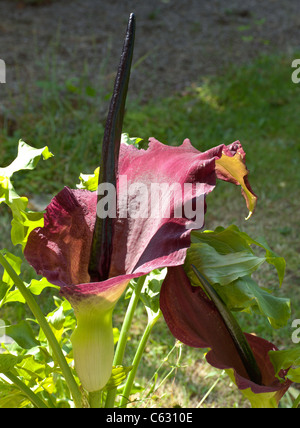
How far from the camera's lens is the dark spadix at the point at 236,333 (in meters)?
0.62

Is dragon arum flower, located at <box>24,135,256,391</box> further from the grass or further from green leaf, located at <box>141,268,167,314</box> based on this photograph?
the grass

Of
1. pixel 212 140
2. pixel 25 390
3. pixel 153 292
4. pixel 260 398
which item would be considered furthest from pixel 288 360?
pixel 212 140

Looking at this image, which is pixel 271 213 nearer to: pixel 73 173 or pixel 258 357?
pixel 73 173

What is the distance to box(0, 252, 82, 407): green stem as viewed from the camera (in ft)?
2.10

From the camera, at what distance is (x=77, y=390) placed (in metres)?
0.68

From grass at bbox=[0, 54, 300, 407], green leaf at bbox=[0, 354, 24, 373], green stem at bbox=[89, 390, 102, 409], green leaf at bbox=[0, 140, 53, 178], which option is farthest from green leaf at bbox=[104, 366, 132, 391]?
grass at bbox=[0, 54, 300, 407]

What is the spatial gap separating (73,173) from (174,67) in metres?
1.26

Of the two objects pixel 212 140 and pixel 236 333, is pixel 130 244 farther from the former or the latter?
pixel 212 140

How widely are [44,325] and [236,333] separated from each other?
222 millimetres

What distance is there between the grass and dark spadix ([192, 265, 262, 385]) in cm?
51

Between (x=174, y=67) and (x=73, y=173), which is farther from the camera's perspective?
(x=174, y=67)

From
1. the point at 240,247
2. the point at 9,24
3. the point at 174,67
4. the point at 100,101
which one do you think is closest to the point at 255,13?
the point at 174,67

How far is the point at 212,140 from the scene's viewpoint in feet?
→ 7.88

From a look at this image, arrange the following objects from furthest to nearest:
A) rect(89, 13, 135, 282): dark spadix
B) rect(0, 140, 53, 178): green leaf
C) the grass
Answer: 1. the grass
2. rect(0, 140, 53, 178): green leaf
3. rect(89, 13, 135, 282): dark spadix
